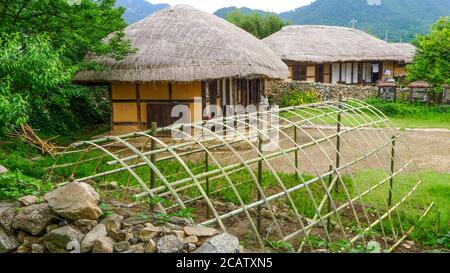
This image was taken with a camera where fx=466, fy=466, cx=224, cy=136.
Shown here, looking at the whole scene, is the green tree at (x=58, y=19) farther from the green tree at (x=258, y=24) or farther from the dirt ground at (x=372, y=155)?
the green tree at (x=258, y=24)

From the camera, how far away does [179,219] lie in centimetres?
416

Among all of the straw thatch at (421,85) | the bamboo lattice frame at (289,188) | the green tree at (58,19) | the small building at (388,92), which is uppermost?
the green tree at (58,19)

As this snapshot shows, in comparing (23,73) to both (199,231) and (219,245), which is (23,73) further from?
(219,245)

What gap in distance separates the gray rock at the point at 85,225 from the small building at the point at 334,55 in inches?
821

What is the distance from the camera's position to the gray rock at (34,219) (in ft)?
12.8

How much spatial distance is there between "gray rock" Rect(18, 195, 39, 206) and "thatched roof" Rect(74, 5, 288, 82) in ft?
26.7

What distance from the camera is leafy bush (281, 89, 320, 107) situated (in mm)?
20281

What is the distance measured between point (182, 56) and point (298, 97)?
9.09m

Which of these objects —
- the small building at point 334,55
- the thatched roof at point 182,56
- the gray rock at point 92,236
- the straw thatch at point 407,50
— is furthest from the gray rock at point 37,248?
the straw thatch at point 407,50

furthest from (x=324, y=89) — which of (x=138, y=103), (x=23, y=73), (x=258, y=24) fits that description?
(x=23, y=73)
